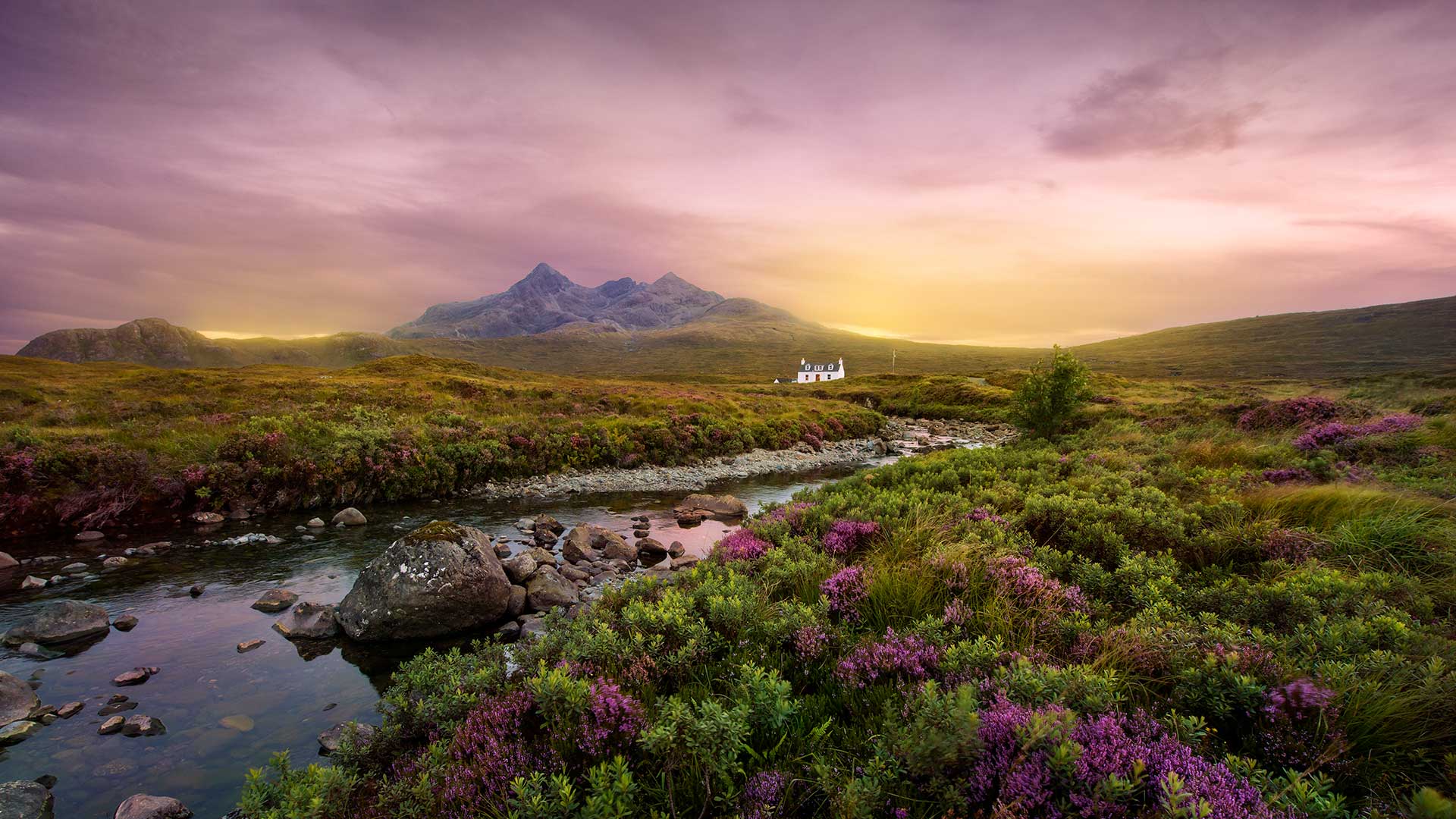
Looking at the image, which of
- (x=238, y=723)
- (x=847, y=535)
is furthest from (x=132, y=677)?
(x=847, y=535)

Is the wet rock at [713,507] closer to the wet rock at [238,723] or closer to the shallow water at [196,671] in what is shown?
the shallow water at [196,671]

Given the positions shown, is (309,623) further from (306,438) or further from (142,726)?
(306,438)

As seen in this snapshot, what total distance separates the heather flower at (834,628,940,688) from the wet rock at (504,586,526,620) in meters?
9.03

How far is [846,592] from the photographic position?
675 cm

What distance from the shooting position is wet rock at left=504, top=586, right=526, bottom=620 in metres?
11.7

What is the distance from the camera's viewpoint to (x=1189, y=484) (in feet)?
35.3

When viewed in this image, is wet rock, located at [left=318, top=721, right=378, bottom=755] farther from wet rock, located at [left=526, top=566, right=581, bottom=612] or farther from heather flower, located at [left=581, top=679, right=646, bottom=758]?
wet rock, located at [left=526, top=566, right=581, bottom=612]

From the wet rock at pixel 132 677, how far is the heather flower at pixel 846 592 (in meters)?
11.0

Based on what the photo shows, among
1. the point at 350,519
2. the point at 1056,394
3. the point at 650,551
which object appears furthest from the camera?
the point at 1056,394

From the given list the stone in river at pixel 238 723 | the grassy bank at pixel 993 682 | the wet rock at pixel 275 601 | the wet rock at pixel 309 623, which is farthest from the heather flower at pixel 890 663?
the wet rock at pixel 275 601

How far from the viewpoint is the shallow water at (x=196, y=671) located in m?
6.86

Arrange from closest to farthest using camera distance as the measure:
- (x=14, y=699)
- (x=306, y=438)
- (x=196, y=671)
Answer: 1. (x=14, y=699)
2. (x=196, y=671)
3. (x=306, y=438)

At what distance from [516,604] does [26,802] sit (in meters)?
6.57

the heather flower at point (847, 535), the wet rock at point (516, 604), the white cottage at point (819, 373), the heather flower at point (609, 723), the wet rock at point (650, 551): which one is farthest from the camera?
the white cottage at point (819, 373)
